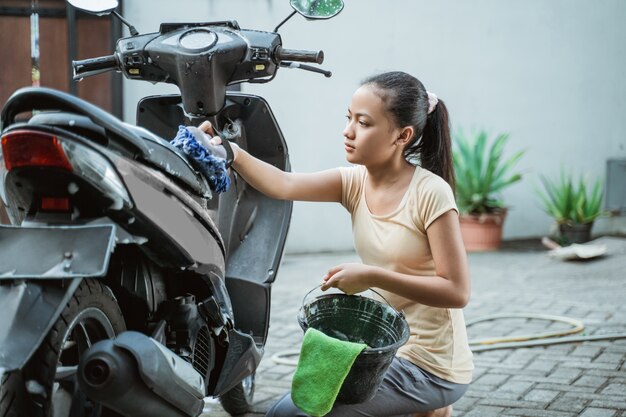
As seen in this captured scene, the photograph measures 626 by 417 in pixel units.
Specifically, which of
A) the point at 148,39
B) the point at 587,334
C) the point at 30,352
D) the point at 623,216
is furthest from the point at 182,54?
the point at 623,216

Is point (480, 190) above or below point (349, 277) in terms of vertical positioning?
below

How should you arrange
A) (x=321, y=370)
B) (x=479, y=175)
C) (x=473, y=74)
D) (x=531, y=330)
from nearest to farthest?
(x=321, y=370) < (x=531, y=330) < (x=479, y=175) < (x=473, y=74)

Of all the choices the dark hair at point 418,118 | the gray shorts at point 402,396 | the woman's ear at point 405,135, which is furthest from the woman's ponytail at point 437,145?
the gray shorts at point 402,396

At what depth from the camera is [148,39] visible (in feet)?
11.7

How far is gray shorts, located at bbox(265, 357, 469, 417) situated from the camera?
120 inches

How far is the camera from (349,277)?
114 inches

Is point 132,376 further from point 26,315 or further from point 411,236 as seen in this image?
point 411,236

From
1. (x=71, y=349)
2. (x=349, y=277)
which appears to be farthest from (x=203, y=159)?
(x=71, y=349)

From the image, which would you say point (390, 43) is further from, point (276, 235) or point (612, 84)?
point (276, 235)

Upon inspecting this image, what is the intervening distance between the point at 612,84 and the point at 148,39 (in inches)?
320

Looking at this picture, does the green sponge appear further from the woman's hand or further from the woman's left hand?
the woman's hand

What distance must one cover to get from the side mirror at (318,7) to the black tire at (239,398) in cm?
145

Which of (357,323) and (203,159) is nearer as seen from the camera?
(203,159)

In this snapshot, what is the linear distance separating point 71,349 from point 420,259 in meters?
1.10
